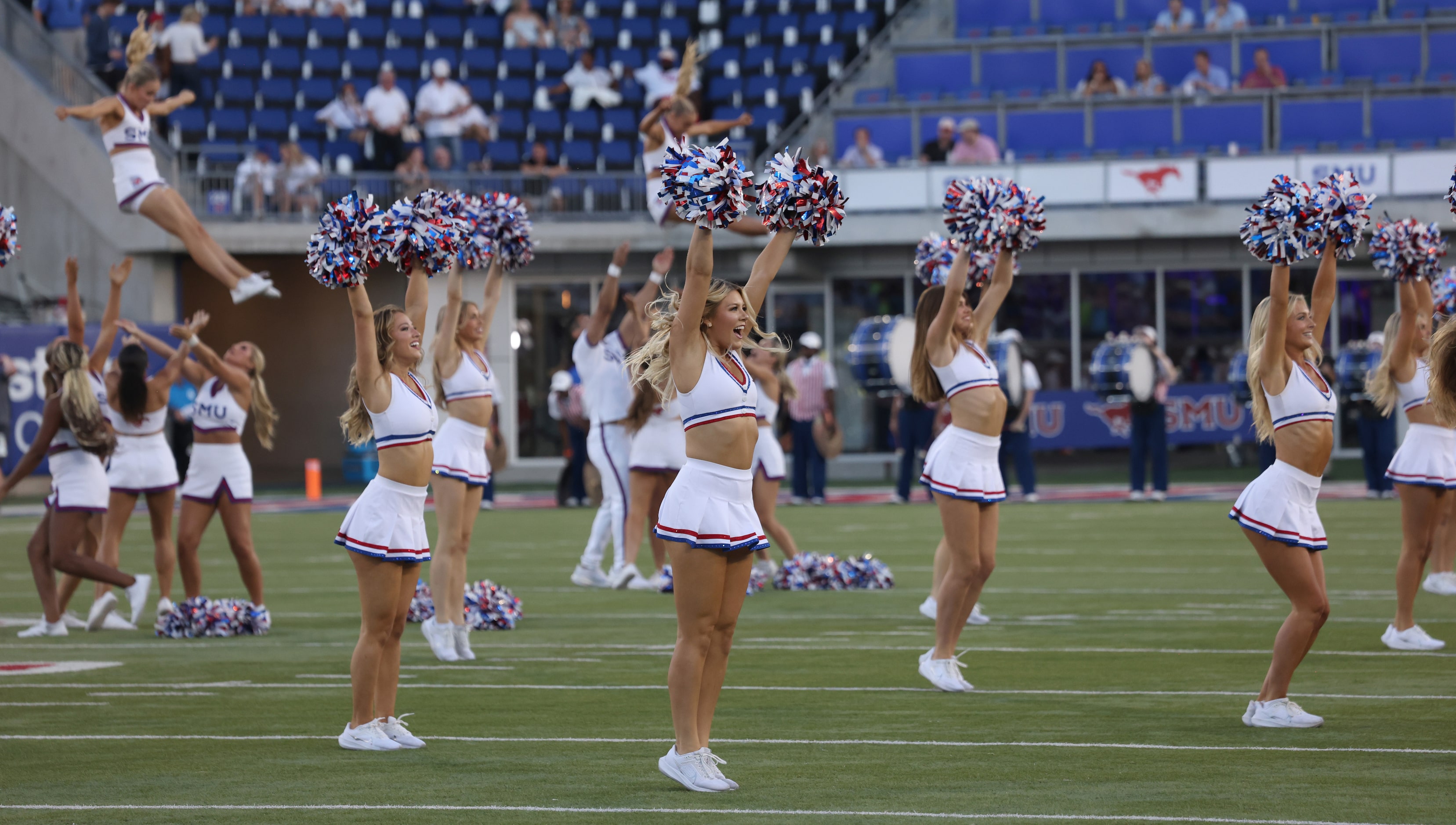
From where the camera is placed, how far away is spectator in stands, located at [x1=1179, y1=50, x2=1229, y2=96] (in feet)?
71.9

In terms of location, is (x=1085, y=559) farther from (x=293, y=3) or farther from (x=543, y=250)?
(x=293, y=3)

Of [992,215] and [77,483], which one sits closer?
[992,215]

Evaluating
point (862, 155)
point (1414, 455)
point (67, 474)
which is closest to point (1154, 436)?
point (862, 155)

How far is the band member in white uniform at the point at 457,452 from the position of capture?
298 inches

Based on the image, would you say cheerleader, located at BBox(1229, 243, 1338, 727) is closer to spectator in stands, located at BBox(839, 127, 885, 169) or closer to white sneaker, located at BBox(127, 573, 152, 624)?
white sneaker, located at BBox(127, 573, 152, 624)

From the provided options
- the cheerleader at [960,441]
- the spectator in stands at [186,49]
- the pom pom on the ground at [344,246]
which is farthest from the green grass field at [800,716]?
the spectator in stands at [186,49]

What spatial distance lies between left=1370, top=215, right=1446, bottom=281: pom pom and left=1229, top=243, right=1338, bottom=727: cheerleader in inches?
48.9

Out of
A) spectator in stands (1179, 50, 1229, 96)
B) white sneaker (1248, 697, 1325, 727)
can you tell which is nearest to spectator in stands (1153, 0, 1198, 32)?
spectator in stands (1179, 50, 1229, 96)

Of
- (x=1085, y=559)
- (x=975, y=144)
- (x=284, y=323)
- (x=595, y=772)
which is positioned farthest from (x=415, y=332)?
(x=284, y=323)

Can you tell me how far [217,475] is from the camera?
8703 mm

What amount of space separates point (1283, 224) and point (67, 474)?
622 cm

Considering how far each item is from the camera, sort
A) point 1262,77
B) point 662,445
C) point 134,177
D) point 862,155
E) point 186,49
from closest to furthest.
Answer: point 134,177, point 662,445, point 1262,77, point 862,155, point 186,49

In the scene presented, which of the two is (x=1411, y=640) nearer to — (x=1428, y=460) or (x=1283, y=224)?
(x=1428, y=460)

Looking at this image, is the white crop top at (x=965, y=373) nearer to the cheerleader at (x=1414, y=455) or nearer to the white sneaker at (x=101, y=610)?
the cheerleader at (x=1414, y=455)
